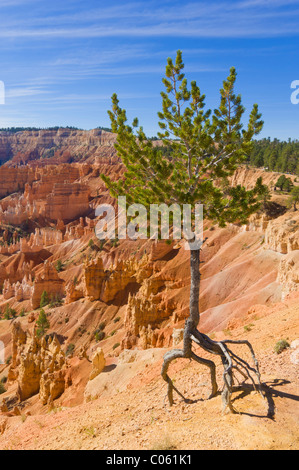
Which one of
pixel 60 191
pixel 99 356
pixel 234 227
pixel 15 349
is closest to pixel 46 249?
pixel 60 191

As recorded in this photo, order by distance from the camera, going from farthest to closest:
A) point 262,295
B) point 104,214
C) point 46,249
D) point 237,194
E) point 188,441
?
1. point 104,214
2. point 46,249
3. point 262,295
4. point 237,194
5. point 188,441

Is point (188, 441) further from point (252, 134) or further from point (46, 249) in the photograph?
point (46, 249)

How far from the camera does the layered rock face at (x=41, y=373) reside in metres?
22.4

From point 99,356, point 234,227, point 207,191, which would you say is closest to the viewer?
point 207,191

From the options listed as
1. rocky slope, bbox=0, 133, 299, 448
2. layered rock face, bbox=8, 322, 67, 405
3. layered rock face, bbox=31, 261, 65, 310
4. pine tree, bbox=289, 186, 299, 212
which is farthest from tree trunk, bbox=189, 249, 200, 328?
layered rock face, bbox=31, 261, 65, 310

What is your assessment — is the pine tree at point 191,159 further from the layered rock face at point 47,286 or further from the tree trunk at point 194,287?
the layered rock face at point 47,286

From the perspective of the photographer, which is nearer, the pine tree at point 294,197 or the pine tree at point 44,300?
the pine tree at point 294,197

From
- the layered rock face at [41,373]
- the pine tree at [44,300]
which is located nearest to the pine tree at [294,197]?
the layered rock face at [41,373]

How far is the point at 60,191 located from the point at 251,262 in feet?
239

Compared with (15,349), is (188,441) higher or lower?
higher

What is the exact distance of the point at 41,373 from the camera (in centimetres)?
2652

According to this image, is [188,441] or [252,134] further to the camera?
[252,134]

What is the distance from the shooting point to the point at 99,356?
1984 cm
